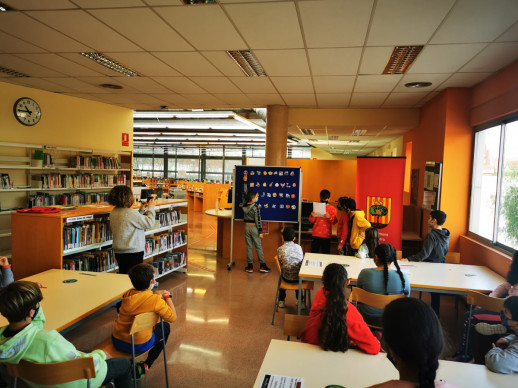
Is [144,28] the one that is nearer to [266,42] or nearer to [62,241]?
[266,42]

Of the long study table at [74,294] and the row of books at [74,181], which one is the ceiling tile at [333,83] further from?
the row of books at [74,181]

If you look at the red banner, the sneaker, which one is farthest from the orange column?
the sneaker

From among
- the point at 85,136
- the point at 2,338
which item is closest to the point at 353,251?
the point at 2,338

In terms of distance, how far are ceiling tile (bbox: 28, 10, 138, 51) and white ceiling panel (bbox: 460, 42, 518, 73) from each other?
3.81 metres

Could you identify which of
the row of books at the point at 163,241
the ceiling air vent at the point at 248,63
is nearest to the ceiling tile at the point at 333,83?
the ceiling air vent at the point at 248,63

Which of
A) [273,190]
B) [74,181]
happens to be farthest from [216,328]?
[74,181]

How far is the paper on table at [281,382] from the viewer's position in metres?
1.58

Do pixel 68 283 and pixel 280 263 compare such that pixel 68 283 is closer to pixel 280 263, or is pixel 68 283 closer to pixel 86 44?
pixel 280 263

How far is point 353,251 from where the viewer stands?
16.8 ft

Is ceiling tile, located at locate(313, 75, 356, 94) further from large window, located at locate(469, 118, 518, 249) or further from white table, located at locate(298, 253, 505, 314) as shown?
white table, located at locate(298, 253, 505, 314)

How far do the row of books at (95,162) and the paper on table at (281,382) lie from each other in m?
6.27

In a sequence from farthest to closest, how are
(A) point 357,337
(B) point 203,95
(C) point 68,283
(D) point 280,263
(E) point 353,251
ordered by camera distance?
(B) point 203,95
(E) point 353,251
(D) point 280,263
(C) point 68,283
(A) point 357,337

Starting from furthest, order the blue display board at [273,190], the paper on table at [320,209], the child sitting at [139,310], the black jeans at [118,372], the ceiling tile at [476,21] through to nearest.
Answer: the blue display board at [273,190] → the paper on table at [320,209] → the ceiling tile at [476,21] → the child sitting at [139,310] → the black jeans at [118,372]

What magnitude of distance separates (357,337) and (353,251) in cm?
327
